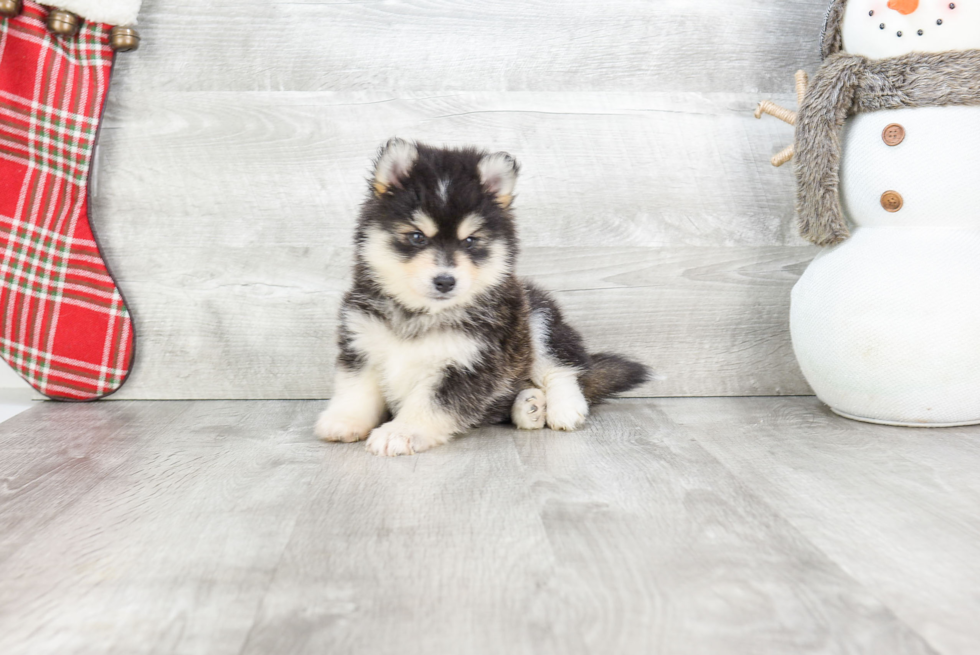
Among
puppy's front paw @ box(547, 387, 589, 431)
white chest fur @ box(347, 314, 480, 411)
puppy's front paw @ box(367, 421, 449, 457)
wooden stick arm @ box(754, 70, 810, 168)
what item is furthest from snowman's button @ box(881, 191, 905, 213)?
puppy's front paw @ box(367, 421, 449, 457)

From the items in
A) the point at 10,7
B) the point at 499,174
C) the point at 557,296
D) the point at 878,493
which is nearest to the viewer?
the point at 878,493

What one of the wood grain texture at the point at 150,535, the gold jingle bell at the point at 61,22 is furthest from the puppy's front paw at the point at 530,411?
the gold jingle bell at the point at 61,22

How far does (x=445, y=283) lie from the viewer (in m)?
1.69

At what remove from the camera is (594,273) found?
2.32m

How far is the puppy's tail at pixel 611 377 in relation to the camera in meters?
2.12

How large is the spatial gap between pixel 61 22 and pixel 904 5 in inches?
83.7

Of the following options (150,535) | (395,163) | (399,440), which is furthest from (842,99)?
(150,535)

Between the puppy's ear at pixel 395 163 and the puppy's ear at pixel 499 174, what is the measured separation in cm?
16

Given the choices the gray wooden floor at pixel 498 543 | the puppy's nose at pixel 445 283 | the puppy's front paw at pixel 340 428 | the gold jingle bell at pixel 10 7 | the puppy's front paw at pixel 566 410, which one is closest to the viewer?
the gray wooden floor at pixel 498 543

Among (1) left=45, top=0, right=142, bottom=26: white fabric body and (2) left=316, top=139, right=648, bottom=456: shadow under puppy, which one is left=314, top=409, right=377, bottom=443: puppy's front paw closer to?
(2) left=316, top=139, right=648, bottom=456: shadow under puppy

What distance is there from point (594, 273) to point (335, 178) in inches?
31.5

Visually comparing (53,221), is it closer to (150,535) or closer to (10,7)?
(10,7)

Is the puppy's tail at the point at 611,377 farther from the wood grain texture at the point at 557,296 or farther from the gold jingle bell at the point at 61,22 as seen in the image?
the gold jingle bell at the point at 61,22

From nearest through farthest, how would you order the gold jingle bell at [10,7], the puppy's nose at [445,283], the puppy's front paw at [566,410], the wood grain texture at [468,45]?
the puppy's nose at [445,283]
the puppy's front paw at [566,410]
the gold jingle bell at [10,7]
the wood grain texture at [468,45]
